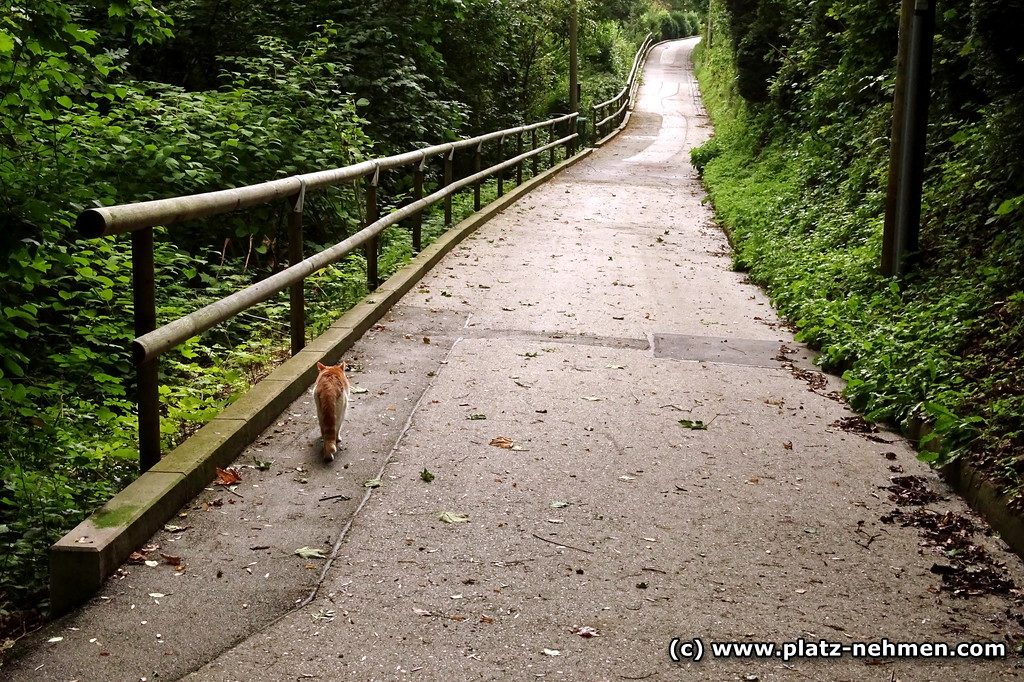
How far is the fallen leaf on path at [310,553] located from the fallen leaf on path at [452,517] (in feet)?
1.93

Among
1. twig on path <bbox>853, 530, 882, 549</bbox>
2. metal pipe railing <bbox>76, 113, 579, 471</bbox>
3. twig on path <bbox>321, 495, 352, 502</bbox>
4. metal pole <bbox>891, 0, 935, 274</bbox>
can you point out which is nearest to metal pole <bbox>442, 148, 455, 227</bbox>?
metal pipe railing <bbox>76, 113, 579, 471</bbox>

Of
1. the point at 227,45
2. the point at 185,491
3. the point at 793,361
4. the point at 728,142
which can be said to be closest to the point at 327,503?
the point at 185,491

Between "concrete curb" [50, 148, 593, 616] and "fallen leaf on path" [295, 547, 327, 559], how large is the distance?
0.60m

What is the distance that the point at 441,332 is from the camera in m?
7.85

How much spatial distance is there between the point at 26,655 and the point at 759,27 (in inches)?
897

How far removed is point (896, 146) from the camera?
27.3ft

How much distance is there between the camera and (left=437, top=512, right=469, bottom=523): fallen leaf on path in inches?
171

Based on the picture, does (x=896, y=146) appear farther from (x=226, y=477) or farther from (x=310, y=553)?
(x=310, y=553)

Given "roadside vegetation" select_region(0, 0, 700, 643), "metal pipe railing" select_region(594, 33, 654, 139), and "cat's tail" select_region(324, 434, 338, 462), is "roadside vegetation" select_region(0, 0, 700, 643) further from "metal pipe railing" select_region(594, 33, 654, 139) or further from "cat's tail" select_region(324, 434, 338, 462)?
"metal pipe railing" select_region(594, 33, 654, 139)

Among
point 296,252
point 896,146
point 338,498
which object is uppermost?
point 896,146

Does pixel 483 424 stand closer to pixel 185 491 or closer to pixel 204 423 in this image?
pixel 204 423

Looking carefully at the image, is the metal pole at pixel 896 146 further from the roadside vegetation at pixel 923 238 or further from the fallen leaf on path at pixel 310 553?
the fallen leaf on path at pixel 310 553

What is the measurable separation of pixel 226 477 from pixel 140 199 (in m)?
4.28

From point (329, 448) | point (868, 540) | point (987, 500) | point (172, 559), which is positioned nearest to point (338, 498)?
point (329, 448)
